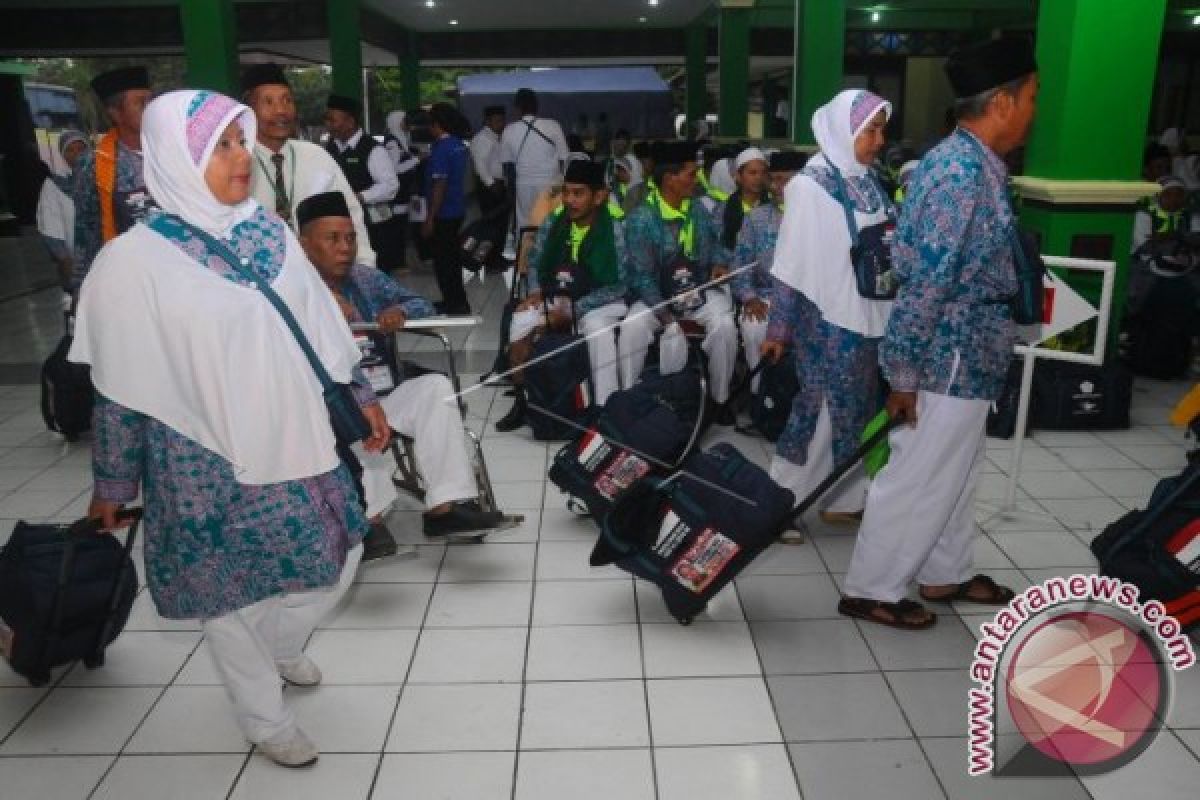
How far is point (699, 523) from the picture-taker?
8.89ft

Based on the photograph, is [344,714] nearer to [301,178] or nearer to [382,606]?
[382,606]

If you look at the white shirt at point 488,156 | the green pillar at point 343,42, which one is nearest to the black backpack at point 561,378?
the white shirt at point 488,156

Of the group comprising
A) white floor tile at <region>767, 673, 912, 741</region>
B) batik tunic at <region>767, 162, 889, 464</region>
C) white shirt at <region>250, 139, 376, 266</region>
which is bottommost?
white floor tile at <region>767, 673, 912, 741</region>

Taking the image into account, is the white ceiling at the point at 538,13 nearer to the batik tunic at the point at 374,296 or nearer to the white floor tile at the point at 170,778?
the batik tunic at the point at 374,296

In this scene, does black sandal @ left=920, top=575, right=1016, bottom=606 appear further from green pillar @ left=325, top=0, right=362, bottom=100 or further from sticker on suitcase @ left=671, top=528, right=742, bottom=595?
green pillar @ left=325, top=0, right=362, bottom=100

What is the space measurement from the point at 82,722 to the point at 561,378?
2.48 metres

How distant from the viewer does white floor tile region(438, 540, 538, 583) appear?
3.22 m

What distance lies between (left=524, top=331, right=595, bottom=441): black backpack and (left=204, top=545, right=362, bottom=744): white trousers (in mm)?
2151

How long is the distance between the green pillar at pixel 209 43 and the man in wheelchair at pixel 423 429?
488 cm

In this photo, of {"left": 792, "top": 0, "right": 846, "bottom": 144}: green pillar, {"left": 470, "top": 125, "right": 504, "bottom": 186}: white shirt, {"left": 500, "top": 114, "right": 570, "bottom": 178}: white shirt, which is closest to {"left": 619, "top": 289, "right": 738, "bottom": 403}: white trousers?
{"left": 500, "top": 114, "right": 570, "bottom": 178}: white shirt

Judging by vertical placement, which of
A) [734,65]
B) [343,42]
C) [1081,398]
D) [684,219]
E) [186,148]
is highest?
[343,42]

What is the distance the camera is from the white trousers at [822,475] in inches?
134

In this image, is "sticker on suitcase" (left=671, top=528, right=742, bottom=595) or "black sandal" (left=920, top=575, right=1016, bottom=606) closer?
"sticker on suitcase" (left=671, top=528, right=742, bottom=595)

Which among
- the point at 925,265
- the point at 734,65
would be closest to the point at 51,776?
the point at 925,265
